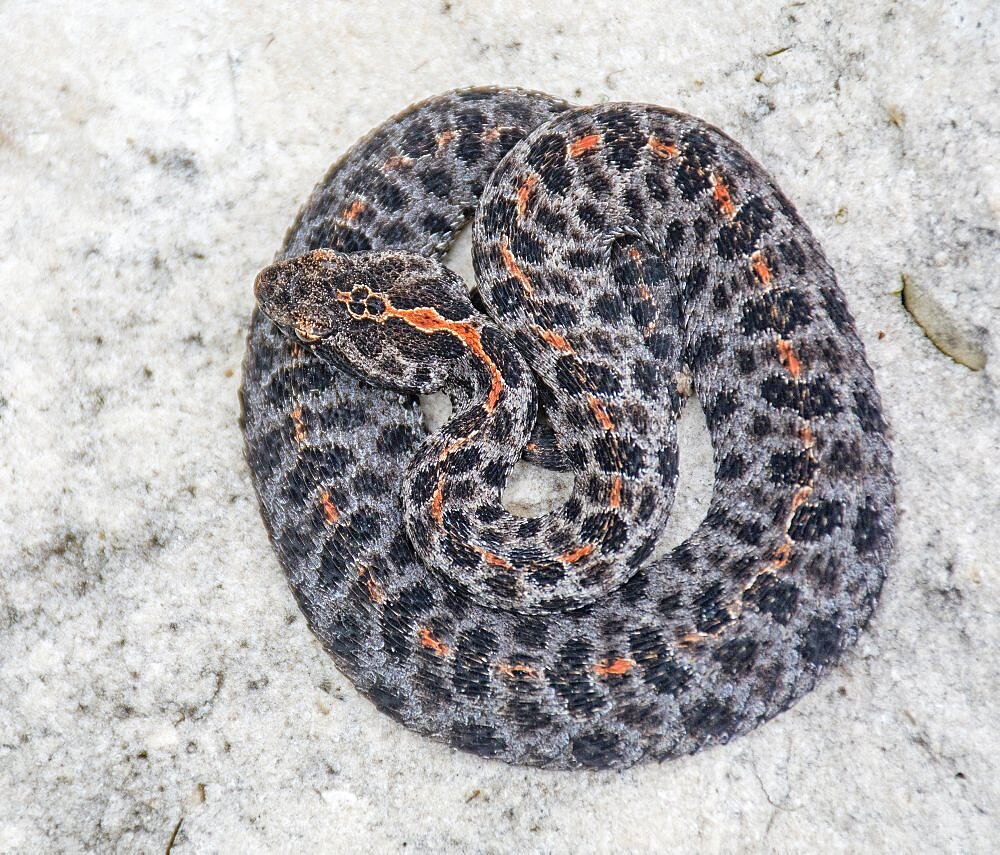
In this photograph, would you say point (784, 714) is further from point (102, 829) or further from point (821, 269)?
point (102, 829)

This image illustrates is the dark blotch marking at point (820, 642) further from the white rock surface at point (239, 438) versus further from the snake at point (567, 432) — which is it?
the white rock surface at point (239, 438)

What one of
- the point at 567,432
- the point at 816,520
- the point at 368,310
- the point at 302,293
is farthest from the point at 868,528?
the point at 302,293

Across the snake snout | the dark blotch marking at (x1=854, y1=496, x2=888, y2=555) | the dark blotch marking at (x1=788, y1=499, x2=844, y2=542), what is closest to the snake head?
the snake snout

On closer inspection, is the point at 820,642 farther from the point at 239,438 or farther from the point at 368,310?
the point at 239,438

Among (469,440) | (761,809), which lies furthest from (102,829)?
(761,809)

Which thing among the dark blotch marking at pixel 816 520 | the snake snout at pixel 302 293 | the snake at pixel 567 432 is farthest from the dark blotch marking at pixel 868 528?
the snake snout at pixel 302 293
